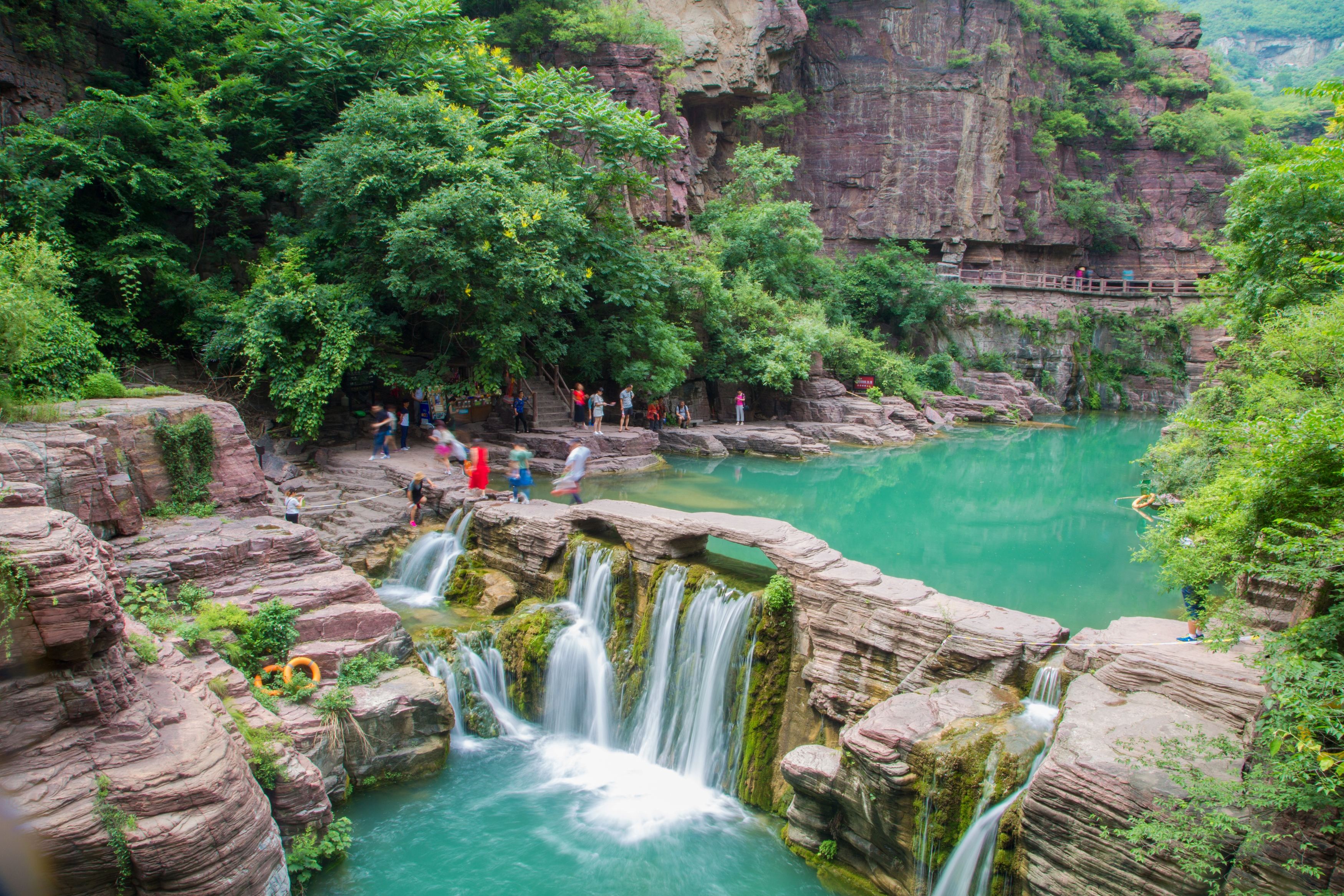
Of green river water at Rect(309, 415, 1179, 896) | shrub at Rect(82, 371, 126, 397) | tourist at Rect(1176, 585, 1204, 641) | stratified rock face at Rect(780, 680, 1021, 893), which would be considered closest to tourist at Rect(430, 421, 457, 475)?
green river water at Rect(309, 415, 1179, 896)

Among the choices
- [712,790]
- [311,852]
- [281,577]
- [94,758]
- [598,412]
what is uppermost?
[598,412]

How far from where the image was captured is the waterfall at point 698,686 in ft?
27.1

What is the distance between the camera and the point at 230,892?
5098 millimetres

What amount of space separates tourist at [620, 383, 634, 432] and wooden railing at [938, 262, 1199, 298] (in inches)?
827

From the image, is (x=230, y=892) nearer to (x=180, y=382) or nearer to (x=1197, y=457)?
(x=1197, y=457)

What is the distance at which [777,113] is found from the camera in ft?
105

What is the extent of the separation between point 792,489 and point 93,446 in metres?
12.6

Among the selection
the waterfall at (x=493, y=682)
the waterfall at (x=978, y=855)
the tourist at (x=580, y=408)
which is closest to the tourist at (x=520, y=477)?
the waterfall at (x=493, y=682)

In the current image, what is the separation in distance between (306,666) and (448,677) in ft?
5.34

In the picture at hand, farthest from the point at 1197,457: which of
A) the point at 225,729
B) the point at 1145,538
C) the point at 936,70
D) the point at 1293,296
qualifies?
the point at 936,70

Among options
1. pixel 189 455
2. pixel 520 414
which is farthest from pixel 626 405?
pixel 189 455

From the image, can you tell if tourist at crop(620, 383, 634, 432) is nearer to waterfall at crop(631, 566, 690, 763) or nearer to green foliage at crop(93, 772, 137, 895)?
waterfall at crop(631, 566, 690, 763)

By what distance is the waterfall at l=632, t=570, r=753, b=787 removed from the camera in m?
Answer: 8.27

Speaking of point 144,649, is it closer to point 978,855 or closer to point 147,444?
point 147,444
